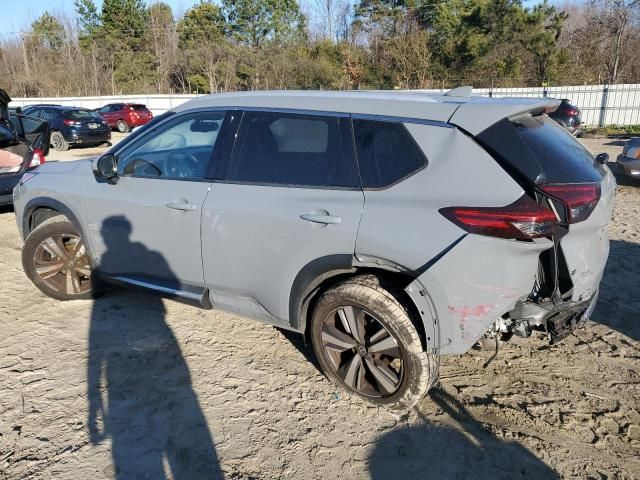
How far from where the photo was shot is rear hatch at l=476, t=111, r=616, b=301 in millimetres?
2551

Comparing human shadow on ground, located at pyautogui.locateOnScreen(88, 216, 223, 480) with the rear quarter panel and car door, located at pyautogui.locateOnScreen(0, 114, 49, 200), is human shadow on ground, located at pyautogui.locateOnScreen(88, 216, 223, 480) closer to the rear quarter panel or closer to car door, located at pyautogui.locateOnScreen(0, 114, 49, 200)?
the rear quarter panel

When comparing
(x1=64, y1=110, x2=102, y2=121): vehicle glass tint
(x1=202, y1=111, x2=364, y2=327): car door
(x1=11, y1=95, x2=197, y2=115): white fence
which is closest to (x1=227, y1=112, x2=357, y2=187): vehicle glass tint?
(x1=202, y1=111, x2=364, y2=327): car door

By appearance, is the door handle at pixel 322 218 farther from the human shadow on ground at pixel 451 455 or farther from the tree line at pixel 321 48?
the tree line at pixel 321 48

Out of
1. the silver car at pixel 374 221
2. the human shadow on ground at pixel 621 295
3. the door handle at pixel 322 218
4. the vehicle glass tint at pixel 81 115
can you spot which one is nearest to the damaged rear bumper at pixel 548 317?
the silver car at pixel 374 221

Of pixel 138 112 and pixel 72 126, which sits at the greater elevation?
pixel 138 112

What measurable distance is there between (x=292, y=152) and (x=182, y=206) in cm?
86

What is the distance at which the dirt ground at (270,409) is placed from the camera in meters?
2.60

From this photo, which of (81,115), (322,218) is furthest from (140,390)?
(81,115)

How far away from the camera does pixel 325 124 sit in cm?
305

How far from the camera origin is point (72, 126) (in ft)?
54.7

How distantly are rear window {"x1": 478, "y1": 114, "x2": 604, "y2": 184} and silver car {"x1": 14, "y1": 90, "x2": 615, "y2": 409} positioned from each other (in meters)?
0.01

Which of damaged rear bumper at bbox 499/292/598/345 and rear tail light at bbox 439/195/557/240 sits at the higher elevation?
rear tail light at bbox 439/195/557/240

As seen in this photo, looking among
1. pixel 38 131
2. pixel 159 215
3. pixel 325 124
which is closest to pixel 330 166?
pixel 325 124

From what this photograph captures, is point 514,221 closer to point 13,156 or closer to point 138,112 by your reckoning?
point 13,156
